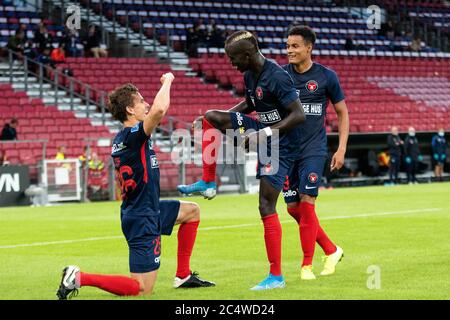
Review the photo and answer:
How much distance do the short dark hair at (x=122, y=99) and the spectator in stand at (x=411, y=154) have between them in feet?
90.6

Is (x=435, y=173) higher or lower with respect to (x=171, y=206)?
lower

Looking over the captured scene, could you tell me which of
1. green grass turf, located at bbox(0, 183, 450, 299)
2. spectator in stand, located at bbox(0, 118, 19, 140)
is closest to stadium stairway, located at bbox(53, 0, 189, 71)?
spectator in stand, located at bbox(0, 118, 19, 140)

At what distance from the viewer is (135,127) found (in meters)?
8.66

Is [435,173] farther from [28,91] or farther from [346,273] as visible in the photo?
[346,273]

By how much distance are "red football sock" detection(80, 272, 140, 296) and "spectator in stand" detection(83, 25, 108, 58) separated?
1082 inches

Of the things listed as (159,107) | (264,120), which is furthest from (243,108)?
(159,107)

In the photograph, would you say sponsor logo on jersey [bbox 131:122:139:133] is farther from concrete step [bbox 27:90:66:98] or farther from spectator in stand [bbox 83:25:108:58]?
spectator in stand [bbox 83:25:108:58]

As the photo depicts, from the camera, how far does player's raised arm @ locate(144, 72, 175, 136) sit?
834 centimetres

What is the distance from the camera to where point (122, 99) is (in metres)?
8.77

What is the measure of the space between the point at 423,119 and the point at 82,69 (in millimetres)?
14674

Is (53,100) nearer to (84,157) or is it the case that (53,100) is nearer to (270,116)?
(84,157)

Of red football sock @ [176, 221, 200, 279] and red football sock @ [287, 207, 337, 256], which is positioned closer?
red football sock @ [176, 221, 200, 279]

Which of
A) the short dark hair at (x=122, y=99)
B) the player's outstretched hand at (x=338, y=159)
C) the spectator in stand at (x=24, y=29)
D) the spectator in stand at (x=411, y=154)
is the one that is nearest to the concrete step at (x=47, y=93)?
the spectator in stand at (x=24, y=29)
